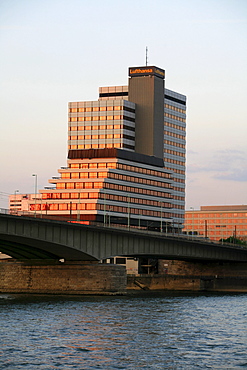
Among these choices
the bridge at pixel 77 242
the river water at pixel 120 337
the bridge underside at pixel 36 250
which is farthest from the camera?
the bridge underside at pixel 36 250

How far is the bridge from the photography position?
93.2m

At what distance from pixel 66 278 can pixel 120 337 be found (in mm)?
54045

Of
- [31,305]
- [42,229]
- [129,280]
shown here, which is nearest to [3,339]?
[31,305]

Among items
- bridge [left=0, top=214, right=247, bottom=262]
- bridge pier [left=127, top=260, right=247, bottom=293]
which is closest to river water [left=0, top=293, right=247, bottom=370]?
bridge [left=0, top=214, right=247, bottom=262]

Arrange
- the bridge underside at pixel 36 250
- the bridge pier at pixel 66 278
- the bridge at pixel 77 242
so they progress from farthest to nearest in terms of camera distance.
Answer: the bridge pier at pixel 66 278, the bridge underside at pixel 36 250, the bridge at pixel 77 242

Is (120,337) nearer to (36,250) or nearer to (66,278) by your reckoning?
(36,250)

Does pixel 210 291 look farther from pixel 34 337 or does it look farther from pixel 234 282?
pixel 34 337

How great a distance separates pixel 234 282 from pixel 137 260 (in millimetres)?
48139

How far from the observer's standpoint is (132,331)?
193 ft

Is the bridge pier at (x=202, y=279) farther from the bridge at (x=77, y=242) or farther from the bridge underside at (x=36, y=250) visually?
the bridge underside at (x=36, y=250)

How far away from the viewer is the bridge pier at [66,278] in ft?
348

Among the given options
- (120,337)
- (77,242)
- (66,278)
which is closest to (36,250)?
(66,278)

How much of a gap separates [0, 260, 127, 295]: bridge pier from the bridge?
136 cm

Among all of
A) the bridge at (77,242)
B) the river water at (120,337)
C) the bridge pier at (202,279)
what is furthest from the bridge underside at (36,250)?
the bridge pier at (202,279)
